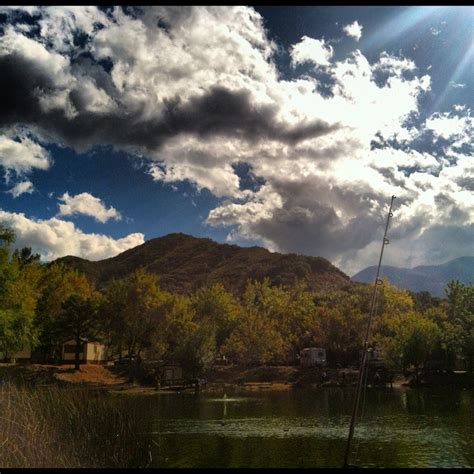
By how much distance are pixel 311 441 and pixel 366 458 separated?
217 inches

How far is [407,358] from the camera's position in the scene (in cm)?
8138

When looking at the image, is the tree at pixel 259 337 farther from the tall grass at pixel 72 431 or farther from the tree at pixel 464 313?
the tall grass at pixel 72 431

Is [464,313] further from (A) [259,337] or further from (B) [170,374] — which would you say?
(B) [170,374]

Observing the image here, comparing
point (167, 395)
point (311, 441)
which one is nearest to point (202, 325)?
point (167, 395)

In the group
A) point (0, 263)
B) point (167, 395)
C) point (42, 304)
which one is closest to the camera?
point (0, 263)

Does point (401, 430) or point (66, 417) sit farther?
point (401, 430)

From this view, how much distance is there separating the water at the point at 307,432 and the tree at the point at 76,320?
50.4ft

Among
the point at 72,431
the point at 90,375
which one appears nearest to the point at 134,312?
the point at 90,375

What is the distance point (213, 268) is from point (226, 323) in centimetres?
9798

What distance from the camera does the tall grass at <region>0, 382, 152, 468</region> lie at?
16578 millimetres

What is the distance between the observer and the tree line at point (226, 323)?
73562 millimetres

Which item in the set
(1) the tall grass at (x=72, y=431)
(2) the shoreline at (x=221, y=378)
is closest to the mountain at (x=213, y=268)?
(2) the shoreline at (x=221, y=378)

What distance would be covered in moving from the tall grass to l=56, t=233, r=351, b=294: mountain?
132m

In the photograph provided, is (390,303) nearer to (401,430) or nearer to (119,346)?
(119,346)
